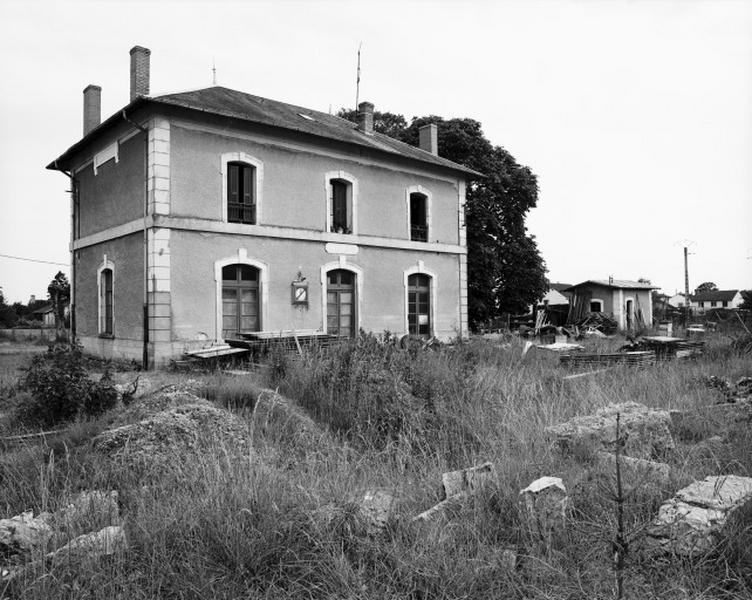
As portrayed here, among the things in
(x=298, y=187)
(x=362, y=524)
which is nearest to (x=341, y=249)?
(x=298, y=187)

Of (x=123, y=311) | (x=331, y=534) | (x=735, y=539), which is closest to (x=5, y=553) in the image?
(x=331, y=534)

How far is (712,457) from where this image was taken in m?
4.37

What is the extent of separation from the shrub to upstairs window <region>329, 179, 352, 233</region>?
10.2 meters

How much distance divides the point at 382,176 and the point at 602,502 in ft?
49.2

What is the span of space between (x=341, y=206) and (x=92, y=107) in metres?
8.15

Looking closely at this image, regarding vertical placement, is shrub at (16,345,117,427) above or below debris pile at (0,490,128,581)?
above

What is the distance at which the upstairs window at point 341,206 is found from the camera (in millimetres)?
16547

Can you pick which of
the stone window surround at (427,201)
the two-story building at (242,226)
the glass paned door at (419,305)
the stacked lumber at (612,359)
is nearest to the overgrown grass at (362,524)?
the stacked lumber at (612,359)

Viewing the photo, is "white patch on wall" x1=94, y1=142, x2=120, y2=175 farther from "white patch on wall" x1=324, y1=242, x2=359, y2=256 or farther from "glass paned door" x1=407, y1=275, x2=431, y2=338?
"glass paned door" x1=407, y1=275, x2=431, y2=338

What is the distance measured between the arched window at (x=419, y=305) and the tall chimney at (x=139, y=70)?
931cm

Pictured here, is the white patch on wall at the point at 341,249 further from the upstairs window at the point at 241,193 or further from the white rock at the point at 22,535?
the white rock at the point at 22,535

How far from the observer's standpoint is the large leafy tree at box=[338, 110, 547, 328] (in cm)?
2469

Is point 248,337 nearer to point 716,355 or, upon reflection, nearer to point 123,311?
point 123,311

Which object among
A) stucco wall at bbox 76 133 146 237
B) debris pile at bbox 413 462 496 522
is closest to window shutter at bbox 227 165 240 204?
stucco wall at bbox 76 133 146 237
